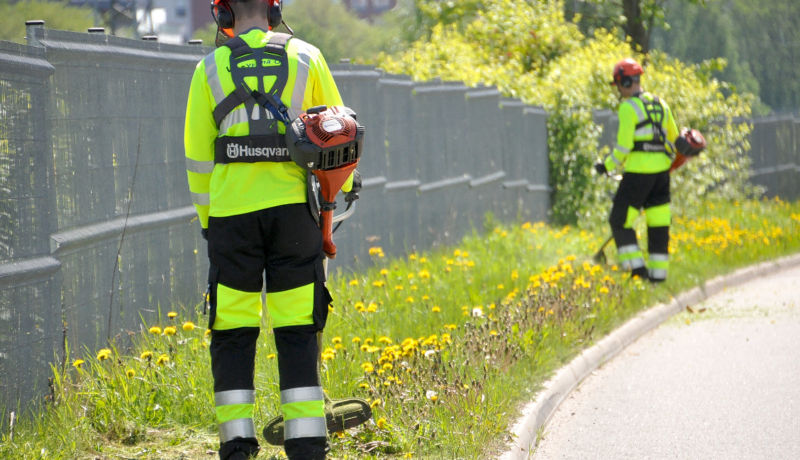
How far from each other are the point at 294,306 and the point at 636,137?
19.5ft

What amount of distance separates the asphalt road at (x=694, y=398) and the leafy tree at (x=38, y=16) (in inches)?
1462

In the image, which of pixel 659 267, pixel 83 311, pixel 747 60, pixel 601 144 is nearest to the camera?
pixel 83 311

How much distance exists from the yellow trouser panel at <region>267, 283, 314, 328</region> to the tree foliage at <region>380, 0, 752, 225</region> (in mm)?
9645

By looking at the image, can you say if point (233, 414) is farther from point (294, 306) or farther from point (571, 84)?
point (571, 84)

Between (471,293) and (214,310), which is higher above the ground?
(214,310)

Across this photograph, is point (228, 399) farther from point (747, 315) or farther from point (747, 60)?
point (747, 60)

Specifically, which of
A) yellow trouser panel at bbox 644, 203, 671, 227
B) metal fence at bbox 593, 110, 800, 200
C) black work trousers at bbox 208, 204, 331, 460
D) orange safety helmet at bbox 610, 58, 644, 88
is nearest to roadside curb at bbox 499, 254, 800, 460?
yellow trouser panel at bbox 644, 203, 671, 227

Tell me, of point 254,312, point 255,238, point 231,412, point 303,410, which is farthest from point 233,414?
point 255,238

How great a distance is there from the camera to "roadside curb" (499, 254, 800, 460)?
5137 millimetres

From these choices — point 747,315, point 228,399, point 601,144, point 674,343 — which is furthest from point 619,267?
point 228,399

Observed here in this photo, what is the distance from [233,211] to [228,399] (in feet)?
2.67

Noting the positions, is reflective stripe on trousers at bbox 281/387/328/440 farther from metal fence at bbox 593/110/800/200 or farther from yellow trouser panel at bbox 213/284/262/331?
metal fence at bbox 593/110/800/200

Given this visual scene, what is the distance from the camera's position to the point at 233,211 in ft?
13.6

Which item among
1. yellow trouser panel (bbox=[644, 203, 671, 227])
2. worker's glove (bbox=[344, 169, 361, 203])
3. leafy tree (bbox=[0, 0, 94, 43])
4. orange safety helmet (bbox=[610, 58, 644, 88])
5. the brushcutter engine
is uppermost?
leafy tree (bbox=[0, 0, 94, 43])
